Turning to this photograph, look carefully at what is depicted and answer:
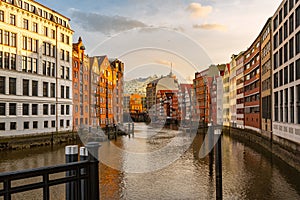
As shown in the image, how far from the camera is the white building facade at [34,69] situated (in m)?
30.7

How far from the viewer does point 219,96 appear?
229 ft

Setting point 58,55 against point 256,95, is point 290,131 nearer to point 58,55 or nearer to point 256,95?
point 256,95

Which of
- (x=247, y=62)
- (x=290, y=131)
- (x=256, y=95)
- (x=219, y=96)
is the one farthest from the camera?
(x=219, y=96)

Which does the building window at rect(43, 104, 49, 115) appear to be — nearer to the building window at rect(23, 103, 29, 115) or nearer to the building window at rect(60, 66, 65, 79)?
the building window at rect(23, 103, 29, 115)

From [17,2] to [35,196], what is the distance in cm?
2608

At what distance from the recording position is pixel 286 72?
25.8 m

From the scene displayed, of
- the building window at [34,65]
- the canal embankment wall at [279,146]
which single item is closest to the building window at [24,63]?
the building window at [34,65]

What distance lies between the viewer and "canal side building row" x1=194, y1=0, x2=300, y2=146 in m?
22.5

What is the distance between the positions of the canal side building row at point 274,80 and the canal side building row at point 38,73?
14334 mm

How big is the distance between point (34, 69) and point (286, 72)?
88.3 feet

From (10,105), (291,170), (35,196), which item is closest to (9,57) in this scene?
(10,105)

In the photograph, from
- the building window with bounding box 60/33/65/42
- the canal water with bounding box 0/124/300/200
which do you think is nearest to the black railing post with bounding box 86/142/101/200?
the canal water with bounding box 0/124/300/200

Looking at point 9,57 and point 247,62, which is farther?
point 247,62

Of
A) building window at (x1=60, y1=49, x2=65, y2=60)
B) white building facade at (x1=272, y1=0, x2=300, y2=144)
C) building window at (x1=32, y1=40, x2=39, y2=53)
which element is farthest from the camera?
building window at (x1=60, y1=49, x2=65, y2=60)
